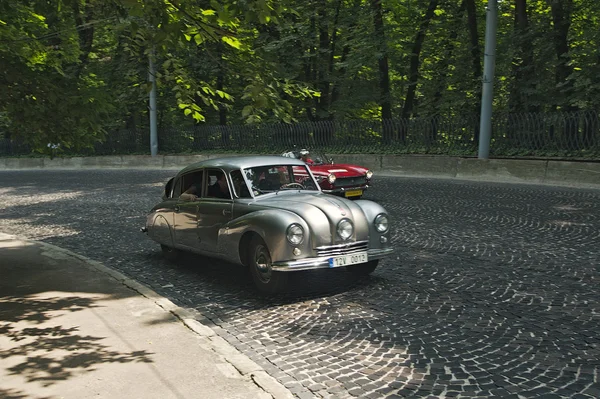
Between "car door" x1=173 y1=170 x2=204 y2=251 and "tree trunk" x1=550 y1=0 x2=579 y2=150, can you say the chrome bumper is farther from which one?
"tree trunk" x1=550 y1=0 x2=579 y2=150

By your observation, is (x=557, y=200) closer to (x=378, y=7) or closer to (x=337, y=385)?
(x=337, y=385)

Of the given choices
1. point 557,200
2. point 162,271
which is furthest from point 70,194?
point 557,200

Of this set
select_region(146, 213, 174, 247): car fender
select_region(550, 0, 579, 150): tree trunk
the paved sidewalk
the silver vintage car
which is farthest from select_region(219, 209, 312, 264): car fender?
select_region(550, 0, 579, 150): tree trunk

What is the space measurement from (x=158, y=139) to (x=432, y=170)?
1967 cm

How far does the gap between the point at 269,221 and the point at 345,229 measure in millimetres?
867

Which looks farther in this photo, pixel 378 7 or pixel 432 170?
pixel 378 7

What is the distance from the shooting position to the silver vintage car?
20.4 feet

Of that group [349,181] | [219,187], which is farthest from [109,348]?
[349,181]

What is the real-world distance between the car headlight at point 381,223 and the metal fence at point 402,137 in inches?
256

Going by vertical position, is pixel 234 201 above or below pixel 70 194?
above

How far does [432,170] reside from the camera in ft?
71.3

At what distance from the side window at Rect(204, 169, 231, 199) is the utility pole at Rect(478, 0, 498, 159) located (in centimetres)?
1459

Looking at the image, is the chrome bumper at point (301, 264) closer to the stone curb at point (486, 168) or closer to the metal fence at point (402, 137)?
the metal fence at point (402, 137)

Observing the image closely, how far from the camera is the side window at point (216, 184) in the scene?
7.42 metres
